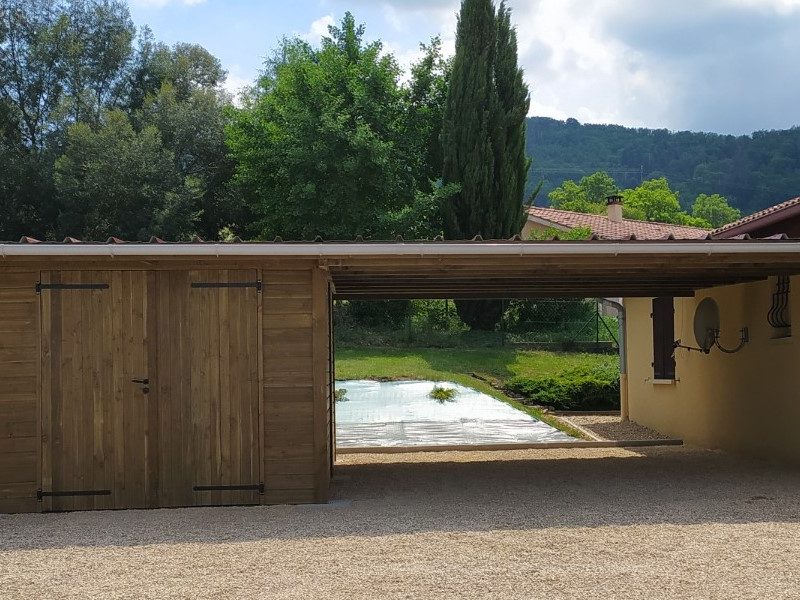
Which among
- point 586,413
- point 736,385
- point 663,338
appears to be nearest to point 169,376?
point 736,385

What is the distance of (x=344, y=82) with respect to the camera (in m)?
29.3

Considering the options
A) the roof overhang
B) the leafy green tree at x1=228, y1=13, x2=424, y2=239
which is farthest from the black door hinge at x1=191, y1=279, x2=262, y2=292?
the leafy green tree at x1=228, y1=13, x2=424, y2=239

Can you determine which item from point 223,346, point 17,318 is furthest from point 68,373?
point 223,346

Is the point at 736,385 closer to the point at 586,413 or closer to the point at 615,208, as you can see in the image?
the point at 586,413

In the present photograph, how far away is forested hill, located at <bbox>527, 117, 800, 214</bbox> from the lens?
242 ft

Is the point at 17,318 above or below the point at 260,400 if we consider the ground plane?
above

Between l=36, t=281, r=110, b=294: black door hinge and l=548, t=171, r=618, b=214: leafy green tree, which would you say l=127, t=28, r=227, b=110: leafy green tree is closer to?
l=36, t=281, r=110, b=294: black door hinge

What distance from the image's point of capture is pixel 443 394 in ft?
55.2

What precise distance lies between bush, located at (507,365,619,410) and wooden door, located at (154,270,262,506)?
1058cm

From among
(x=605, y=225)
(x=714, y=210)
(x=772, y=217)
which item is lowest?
(x=772, y=217)

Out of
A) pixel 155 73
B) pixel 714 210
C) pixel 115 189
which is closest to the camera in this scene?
pixel 115 189

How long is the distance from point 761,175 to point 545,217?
48.3 metres

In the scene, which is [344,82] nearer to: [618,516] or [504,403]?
[504,403]

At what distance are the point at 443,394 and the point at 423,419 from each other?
1719 mm
